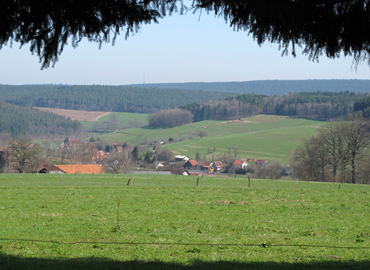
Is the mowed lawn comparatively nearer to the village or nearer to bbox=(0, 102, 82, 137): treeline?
the village

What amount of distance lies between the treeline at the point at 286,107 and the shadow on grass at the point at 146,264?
157 metres

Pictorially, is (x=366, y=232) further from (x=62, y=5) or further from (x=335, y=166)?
(x=335, y=166)

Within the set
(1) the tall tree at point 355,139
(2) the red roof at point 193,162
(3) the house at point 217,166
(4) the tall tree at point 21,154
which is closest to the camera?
(1) the tall tree at point 355,139

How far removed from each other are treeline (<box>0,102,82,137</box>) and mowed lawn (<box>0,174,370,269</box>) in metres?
150

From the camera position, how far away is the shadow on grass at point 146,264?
890cm

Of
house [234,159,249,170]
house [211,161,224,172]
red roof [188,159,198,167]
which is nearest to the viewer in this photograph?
house [234,159,249,170]

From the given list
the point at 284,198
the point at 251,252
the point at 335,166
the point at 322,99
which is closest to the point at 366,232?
the point at 251,252

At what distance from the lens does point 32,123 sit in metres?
183

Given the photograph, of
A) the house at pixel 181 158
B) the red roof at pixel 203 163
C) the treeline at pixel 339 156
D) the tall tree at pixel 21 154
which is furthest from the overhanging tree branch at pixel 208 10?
the house at pixel 181 158

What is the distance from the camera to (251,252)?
35.8 feet

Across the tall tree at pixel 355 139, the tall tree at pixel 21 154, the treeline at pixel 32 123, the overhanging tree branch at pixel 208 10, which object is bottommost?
the treeline at pixel 32 123

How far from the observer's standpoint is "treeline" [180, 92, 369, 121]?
542ft

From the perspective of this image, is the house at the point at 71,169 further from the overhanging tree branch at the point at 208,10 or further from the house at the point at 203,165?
the overhanging tree branch at the point at 208,10

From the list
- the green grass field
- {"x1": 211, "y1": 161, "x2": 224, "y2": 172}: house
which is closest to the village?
{"x1": 211, "y1": 161, "x2": 224, "y2": 172}: house
